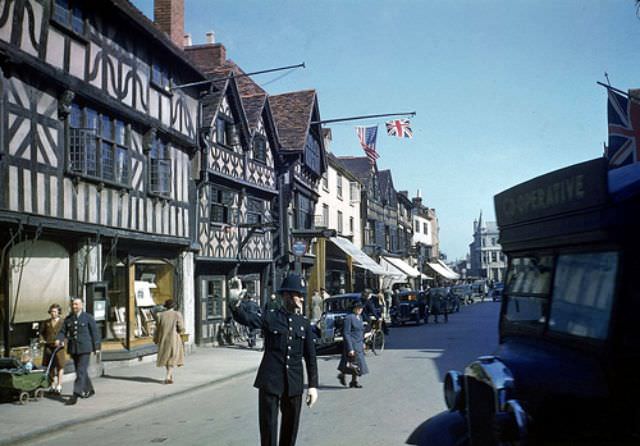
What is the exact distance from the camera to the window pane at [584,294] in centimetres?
337

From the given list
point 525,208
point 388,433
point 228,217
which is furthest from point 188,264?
point 525,208

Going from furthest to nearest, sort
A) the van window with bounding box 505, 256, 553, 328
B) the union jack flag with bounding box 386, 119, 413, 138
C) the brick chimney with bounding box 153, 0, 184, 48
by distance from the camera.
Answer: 1. the union jack flag with bounding box 386, 119, 413, 138
2. the brick chimney with bounding box 153, 0, 184, 48
3. the van window with bounding box 505, 256, 553, 328

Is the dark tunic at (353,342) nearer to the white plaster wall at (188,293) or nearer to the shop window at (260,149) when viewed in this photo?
the white plaster wall at (188,293)

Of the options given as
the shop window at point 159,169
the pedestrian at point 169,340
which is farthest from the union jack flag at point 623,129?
the shop window at point 159,169

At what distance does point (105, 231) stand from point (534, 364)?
1246 centimetres

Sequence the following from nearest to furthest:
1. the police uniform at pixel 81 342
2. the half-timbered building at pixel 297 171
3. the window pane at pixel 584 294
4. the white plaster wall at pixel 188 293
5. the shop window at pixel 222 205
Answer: the window pane at pixel 584 294
the police uniform at pixel 81 342
the white plaster wall at pixel 188 293
the shop window at pixel 222 205
the half-timbered building at pixel 297 171

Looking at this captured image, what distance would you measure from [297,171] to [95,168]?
1526 centimetres

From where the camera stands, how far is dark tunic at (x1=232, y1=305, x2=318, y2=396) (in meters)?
5.73

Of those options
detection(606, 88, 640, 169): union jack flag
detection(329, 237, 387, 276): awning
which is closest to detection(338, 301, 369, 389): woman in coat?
detection(606, 88, 640, 169): union jack flag

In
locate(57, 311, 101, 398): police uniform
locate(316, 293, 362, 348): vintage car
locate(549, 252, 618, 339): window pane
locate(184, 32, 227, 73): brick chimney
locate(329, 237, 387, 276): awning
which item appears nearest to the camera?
locate(549, 252, 618, 339): window pane

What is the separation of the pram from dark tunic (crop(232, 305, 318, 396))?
6467mm

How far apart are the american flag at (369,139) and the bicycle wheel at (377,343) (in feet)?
41.2

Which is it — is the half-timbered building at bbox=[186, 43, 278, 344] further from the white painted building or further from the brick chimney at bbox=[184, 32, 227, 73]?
the white painted building

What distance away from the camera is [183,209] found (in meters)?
18.8
